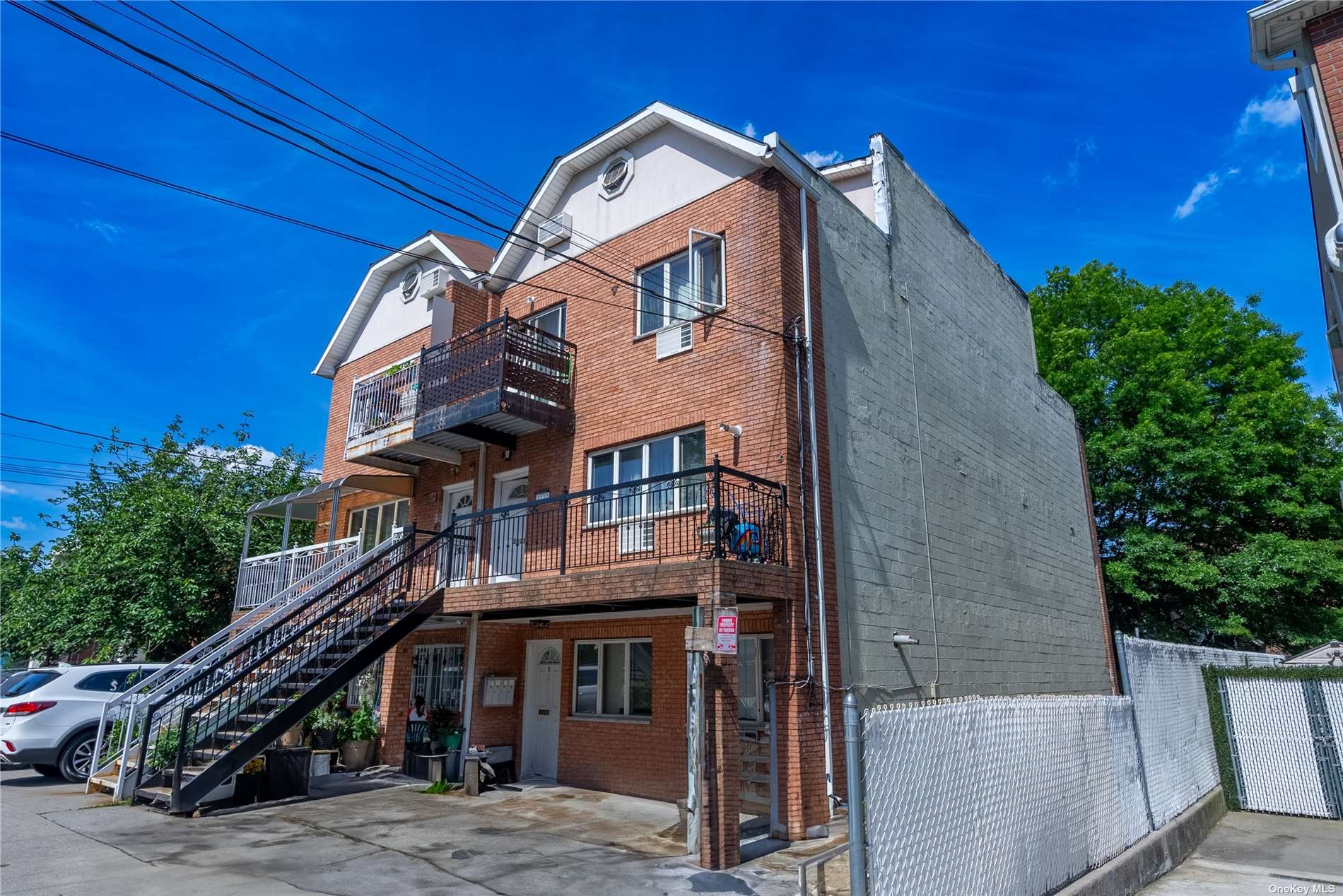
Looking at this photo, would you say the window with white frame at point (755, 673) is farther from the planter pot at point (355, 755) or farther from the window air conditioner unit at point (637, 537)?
the planter pot at point (355, 755)

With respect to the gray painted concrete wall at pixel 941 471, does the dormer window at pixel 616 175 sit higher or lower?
higher

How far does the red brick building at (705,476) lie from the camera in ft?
33.7

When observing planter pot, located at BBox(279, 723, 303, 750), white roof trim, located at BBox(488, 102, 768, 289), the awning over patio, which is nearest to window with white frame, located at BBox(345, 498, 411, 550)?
the awning over patio

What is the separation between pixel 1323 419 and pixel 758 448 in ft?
69.9

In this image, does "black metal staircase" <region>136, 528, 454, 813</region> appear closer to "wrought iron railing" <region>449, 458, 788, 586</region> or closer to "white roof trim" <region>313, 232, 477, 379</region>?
"wrought iron railing" <region>449, 458, 788, 586</region>

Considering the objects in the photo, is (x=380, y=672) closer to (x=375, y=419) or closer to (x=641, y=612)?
(x=375, y=419)

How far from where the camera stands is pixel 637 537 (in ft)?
38.7

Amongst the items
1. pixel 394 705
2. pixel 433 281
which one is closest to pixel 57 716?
pixel 394 705

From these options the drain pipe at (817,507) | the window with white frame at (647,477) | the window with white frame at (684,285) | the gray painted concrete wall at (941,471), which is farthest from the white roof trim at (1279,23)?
the window with white frame at (647,477)

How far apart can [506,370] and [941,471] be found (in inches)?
305

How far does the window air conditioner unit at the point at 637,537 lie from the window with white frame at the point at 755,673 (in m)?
1.93

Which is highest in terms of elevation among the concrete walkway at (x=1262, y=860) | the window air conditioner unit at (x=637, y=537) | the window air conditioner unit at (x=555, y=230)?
the window air conditioner unit at (x=555, y=230)

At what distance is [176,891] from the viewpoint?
679 cm

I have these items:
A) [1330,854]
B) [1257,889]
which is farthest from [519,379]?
[1330,854]
